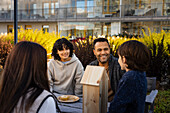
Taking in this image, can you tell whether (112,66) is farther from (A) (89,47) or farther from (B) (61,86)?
(A) (89,47)

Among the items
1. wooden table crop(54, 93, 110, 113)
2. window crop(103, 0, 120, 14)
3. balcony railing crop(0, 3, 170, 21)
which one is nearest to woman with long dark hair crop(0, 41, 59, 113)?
wooden table crop(54, 93, 110, 113)

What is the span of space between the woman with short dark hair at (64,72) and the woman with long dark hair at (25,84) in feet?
6.18

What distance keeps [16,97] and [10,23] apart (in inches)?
1157

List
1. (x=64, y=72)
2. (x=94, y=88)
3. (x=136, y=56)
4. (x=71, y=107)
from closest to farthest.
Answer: (x=94, y=88) < (x=136, y=56) < (x=71, y=107) < (x=64, y=72)

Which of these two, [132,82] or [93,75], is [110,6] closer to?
[132,82]

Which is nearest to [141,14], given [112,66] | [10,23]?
[10,23]

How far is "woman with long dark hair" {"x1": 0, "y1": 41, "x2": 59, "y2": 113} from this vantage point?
1.18 metres

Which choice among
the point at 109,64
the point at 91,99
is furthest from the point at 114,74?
the point at 91,99

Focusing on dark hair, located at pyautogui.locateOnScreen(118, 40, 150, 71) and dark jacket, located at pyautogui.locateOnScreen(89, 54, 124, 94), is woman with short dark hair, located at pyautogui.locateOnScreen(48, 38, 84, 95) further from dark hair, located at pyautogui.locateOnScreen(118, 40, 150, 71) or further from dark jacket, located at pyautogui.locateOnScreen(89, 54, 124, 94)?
dark hair, located at pyautogui.locateOnScreen(118, 40, 150, 71)

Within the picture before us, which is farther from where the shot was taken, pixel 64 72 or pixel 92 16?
pixel 92 16

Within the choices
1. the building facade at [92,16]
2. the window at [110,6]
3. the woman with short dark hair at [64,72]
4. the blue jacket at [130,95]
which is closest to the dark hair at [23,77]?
the blue jacket at [130,95]

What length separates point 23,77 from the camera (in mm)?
1209

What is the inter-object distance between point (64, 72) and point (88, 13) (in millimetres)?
21731

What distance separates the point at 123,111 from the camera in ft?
5.59
